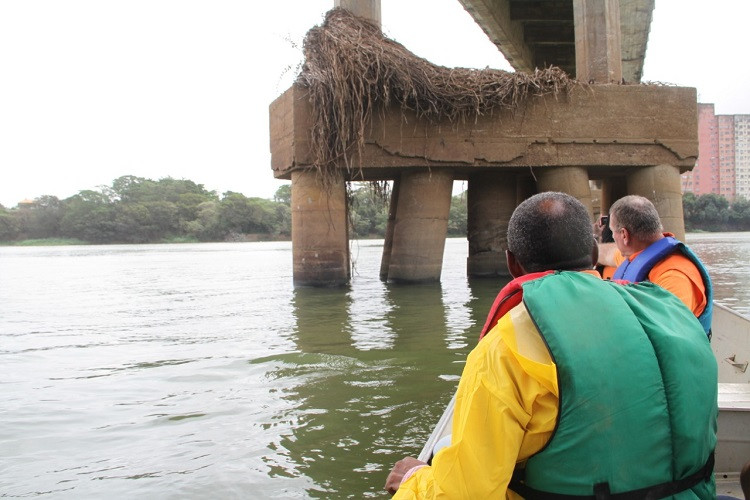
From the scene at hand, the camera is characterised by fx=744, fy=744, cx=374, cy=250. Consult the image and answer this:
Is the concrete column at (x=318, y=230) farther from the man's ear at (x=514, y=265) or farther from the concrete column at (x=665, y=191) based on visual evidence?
the man's ear at (x=514, y=265)

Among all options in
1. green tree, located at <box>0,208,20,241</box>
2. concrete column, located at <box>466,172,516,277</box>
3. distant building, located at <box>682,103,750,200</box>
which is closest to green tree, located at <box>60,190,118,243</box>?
green tree, located at <box>0,208,20,241</box>

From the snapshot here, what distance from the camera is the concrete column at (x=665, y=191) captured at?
1432 centimetres

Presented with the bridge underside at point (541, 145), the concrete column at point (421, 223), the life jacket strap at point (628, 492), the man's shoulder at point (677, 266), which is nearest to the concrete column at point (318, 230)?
the bridge underside at point (541, 145)

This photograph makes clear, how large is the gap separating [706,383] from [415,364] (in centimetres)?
566

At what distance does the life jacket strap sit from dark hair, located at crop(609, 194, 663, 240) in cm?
213

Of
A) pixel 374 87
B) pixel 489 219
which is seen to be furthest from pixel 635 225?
pixel 489 219

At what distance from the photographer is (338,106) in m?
13.7

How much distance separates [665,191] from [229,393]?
→ 10.6 meters

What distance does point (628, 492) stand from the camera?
194 cm

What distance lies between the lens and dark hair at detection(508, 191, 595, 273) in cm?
224

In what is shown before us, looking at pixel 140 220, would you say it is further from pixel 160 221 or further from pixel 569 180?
pixel 569 180

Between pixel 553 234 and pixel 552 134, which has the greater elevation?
pixel 552 134

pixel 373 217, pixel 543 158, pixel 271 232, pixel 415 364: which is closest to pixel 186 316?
pixel 415 364

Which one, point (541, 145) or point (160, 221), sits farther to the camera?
point (160, 221)
